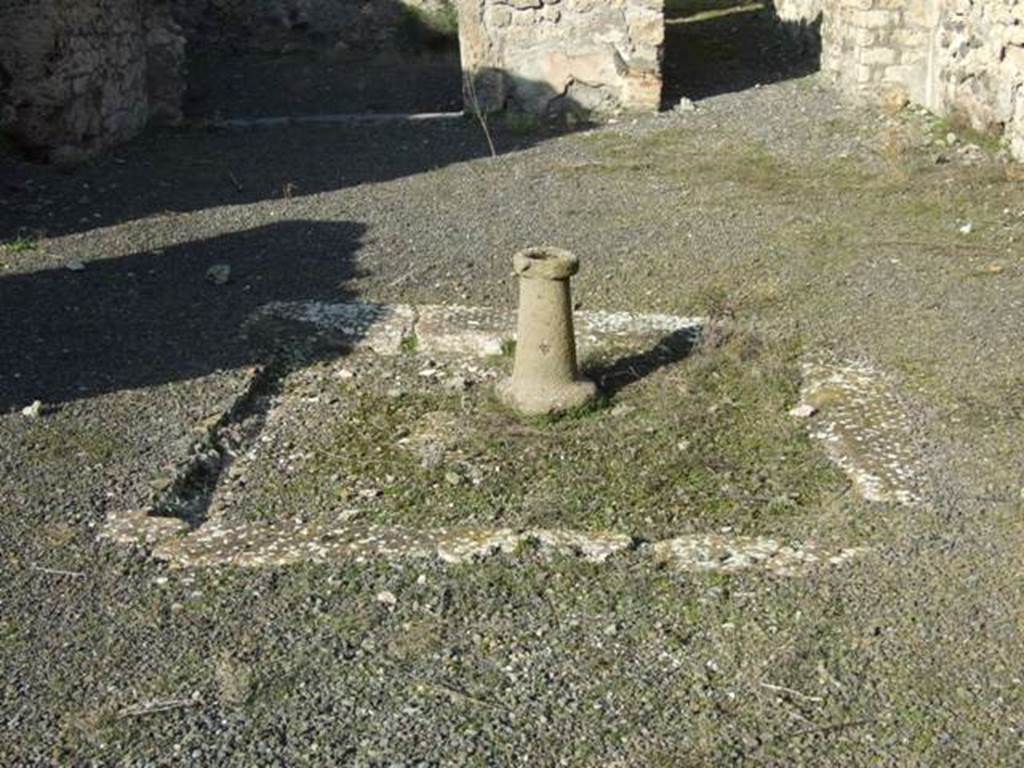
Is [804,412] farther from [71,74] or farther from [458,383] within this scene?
[71,74]

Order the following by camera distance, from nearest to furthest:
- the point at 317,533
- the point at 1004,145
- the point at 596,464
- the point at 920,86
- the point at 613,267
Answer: the point at 317,533, the point at 596,464, the point at 613,267, the point at 1004,145, the point at 920,86

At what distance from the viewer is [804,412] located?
19.3 feet

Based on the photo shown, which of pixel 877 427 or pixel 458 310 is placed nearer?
pixel 877 427

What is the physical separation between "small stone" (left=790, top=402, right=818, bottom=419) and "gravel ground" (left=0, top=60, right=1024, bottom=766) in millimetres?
226

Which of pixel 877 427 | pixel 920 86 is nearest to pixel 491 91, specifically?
pixel 920 86

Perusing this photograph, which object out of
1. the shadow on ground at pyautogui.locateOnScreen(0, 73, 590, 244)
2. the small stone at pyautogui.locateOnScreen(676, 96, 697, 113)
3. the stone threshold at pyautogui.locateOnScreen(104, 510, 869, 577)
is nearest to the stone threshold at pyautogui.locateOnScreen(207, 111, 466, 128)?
the shadow on ground at pyautogui.locateOnScreen(0, 73, 590, 244)

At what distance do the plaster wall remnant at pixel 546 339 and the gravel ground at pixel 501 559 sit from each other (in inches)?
32.3

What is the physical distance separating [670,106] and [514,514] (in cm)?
788

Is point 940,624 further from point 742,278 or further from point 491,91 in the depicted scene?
point 491,91

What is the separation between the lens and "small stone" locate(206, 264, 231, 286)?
7.69 m

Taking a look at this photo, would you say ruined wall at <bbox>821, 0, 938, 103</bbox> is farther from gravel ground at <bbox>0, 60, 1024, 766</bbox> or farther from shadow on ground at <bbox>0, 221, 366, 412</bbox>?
shadow on ground at <bbox>0, 221, 366, 412</bbox>

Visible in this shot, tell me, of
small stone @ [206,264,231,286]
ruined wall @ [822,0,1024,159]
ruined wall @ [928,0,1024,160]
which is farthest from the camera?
ruined wall @ [822,0,1024,159]

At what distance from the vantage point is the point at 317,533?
4914mm

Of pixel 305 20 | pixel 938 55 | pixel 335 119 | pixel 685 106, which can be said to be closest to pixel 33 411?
pixel 335 119
